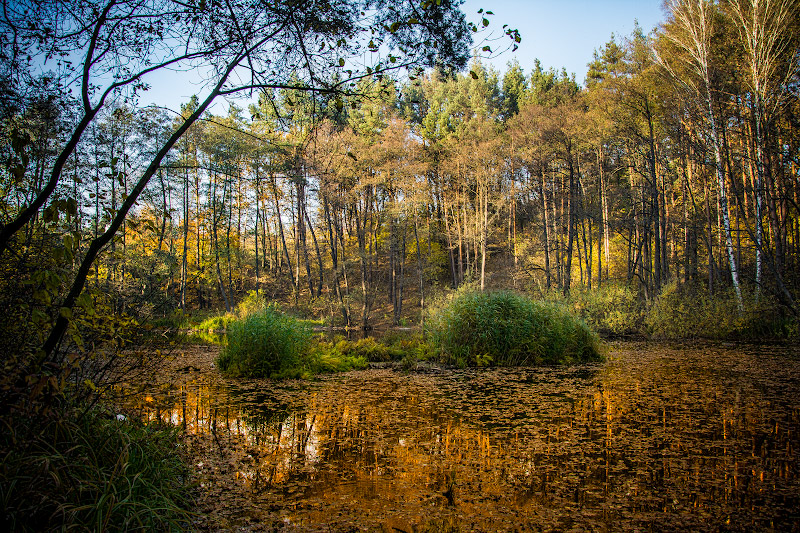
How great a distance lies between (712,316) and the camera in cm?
1269

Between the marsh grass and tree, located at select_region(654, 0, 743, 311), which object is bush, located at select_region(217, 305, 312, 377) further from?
tree, located at select_region(654, 0, 743, 311)

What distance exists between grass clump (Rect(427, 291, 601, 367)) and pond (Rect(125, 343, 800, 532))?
1.87 meters

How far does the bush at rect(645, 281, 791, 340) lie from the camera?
11.9 m

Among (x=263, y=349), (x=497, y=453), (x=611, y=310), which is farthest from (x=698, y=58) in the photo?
(x=263, y=349)

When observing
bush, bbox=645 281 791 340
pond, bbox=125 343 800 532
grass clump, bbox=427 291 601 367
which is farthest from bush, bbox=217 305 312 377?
bush, bbox=645 281 791 340

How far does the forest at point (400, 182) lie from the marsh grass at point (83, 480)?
0.06 m

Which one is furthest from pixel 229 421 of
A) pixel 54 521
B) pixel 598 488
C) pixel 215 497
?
pixel 598 488

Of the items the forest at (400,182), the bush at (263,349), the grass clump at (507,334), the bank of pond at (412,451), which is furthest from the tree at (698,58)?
the bush at (263,349)

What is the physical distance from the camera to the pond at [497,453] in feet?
8.99

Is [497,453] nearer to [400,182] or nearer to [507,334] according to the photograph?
[507,334]

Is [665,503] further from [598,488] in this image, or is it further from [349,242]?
[349,242]

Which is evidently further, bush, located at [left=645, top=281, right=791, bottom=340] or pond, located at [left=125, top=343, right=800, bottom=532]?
bush, located at [left=645, top=281, right=791, bottom=340]

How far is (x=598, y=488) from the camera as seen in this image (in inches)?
123

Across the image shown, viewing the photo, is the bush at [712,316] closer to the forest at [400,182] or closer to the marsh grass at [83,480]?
the forest at [400,182]
